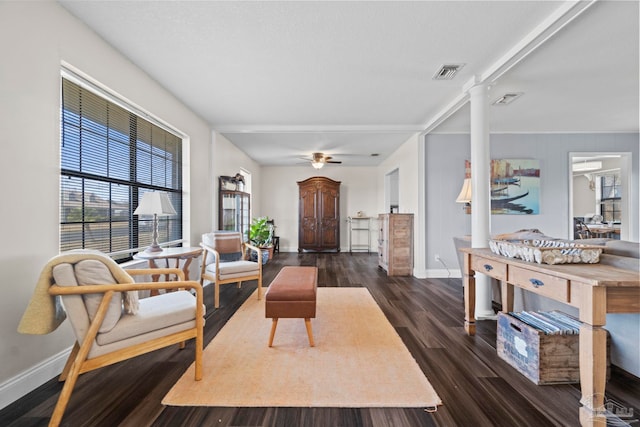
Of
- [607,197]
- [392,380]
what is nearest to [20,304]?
[392,380]

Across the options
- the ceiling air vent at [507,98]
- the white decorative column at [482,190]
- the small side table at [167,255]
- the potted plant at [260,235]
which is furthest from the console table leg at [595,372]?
the potted plant at [260,235]

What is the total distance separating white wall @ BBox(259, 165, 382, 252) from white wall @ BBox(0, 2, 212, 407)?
570 cm

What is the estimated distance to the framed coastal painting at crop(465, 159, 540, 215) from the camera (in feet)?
15.3

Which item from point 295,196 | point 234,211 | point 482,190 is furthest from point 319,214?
point 482,190

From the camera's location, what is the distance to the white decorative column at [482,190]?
2.85 m

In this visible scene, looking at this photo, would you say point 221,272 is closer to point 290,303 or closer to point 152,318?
point 290,303

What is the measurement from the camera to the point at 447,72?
2783mm

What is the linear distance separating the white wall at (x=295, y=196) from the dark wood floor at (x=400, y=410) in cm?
534

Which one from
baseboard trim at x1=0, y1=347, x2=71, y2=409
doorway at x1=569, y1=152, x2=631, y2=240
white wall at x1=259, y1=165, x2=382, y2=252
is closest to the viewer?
baseboard trim at x1=0, y1=347, x2=71, y2=409

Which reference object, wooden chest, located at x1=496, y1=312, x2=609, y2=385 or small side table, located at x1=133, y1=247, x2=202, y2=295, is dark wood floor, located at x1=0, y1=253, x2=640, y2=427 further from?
small side table, located at x1=133, y1=247, x2=202, y2=295

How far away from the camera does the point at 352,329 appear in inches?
101

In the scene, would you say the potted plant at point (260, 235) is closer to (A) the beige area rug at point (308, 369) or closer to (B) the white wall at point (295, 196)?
(B) the white wall at point (295, 196)

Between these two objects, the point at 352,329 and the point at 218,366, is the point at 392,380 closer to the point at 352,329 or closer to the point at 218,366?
the point at 352,329

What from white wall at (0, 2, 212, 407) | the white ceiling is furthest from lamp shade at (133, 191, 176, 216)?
the white ceiling
